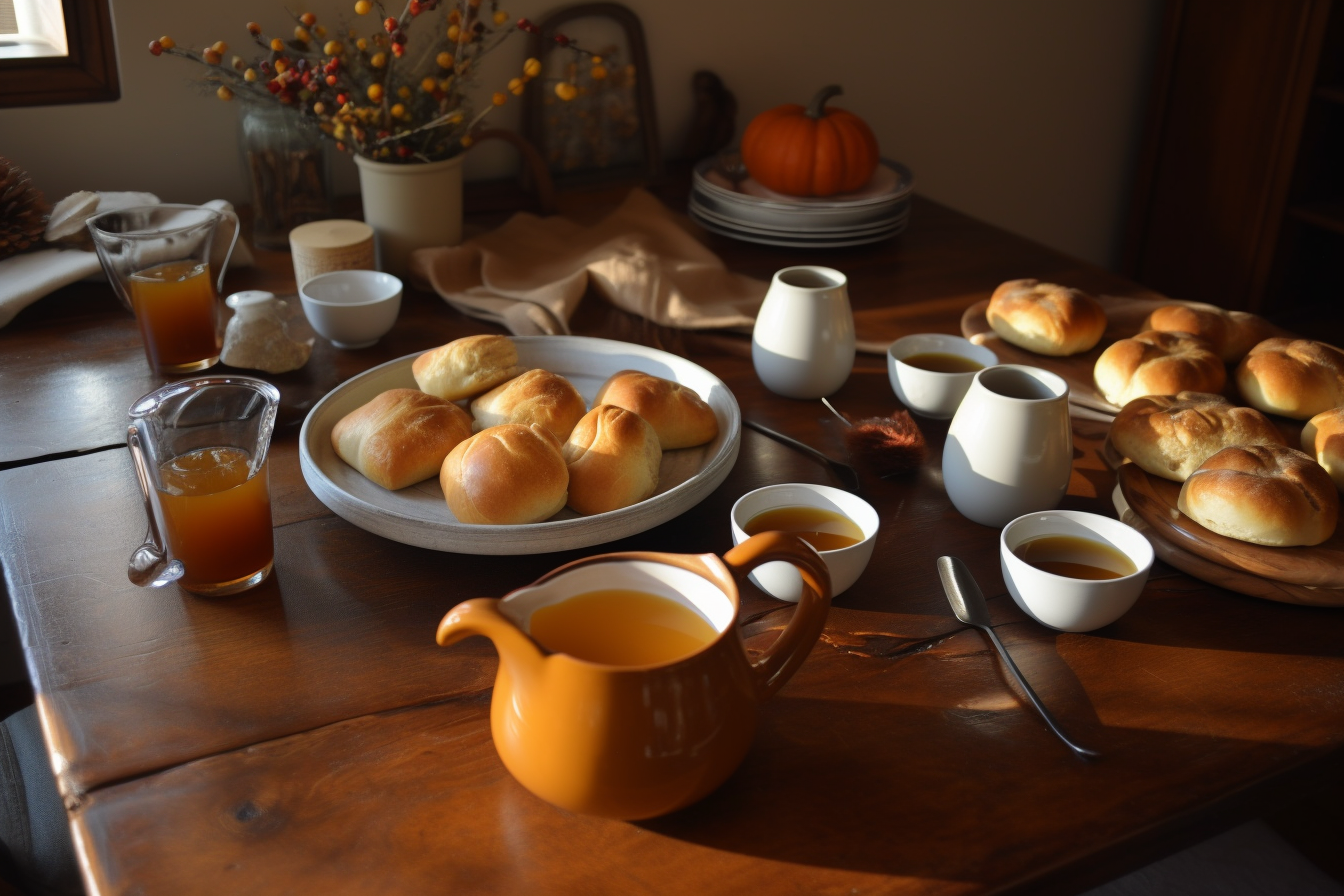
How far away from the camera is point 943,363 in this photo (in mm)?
1231

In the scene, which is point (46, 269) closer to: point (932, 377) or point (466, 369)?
point (466, 369)

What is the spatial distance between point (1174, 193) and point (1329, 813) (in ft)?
5.13

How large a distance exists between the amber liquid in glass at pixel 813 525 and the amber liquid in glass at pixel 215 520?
1.34 feet

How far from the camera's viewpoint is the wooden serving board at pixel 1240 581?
0.88m

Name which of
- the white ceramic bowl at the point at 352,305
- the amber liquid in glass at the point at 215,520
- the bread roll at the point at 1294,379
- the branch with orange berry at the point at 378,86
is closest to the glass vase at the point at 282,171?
the branch with orange berry at the point at 378,86

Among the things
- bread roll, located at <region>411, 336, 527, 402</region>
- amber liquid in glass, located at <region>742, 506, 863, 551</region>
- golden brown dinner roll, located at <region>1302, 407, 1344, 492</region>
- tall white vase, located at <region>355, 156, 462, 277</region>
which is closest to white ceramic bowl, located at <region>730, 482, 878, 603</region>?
amber liquid in glass, located at <region>742, 506, 863, 551</region>

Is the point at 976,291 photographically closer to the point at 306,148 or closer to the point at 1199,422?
the point at 1199,422

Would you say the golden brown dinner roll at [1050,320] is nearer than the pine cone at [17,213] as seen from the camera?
Yes

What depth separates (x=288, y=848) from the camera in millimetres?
652

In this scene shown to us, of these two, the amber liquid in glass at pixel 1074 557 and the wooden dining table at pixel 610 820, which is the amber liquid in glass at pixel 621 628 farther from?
the amber liquid in glass at pixel 1074 557

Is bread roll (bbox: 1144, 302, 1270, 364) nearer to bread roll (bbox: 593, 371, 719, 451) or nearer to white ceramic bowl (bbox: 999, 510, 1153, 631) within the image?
white ceramic bowl (bbox: 999, 510, 1153, 631)

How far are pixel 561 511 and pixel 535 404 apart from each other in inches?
5.0

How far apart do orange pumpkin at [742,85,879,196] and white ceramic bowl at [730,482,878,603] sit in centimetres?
96

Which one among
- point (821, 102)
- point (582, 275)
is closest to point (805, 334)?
point (582, 275)
